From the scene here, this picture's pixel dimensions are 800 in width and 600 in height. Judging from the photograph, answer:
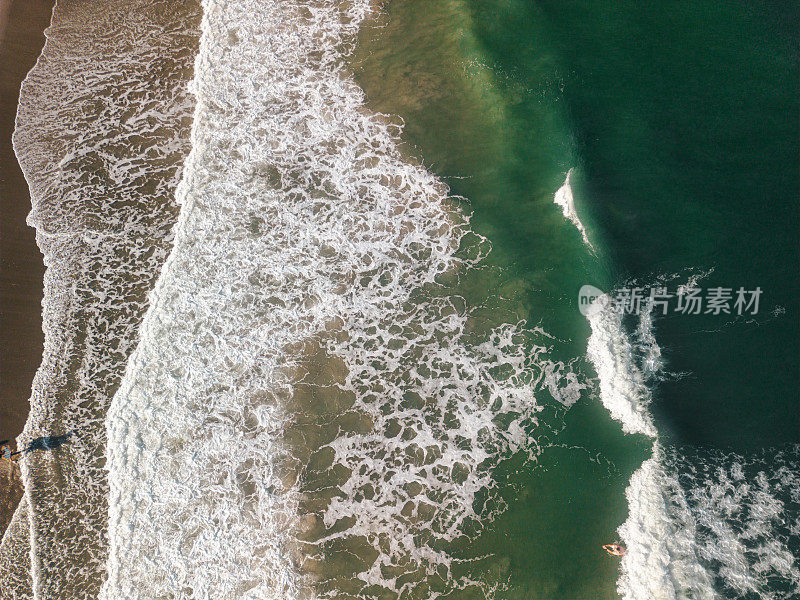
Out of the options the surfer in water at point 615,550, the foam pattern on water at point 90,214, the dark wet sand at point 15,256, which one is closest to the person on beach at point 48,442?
the foam pattern on water at point 90,214

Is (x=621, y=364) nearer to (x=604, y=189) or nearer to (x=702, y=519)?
(x=702, y=519)

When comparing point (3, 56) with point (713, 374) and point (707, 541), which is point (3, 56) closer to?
point (713, 374)

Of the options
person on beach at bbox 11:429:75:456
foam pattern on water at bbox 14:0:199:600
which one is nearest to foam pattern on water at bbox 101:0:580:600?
foam pattern on water at bbox 14:0:199:600

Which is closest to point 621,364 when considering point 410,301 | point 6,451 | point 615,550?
point 615,550

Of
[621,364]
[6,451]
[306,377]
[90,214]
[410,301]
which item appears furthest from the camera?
[90,214]

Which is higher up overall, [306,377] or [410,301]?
[410,301]

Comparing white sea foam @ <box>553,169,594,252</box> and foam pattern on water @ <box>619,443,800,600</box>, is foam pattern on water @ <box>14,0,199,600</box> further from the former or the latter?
foam pattern on water @ <box>619,443,800,600</box>
